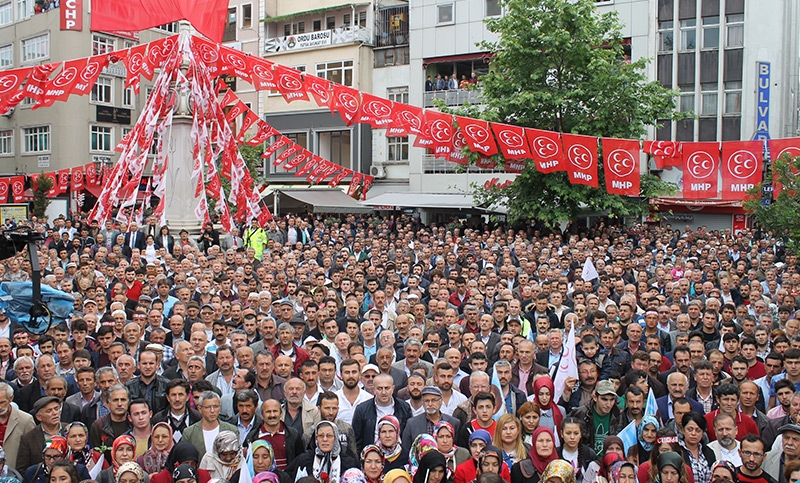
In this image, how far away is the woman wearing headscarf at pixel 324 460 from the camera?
233 inches

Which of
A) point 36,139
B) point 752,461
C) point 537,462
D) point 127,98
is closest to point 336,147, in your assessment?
point 127,98

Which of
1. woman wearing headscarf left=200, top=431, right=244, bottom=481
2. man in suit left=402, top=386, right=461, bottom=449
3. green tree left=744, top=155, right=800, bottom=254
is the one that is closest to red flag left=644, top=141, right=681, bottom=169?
green tree left=744, top=155, right=800, bottom=254

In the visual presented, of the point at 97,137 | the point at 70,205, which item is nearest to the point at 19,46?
the point at 97,137

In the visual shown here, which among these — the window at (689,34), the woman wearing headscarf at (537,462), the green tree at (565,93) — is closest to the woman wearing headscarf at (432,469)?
the woman wearing headscarf at (537,462)

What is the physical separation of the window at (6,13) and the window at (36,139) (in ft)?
19.8

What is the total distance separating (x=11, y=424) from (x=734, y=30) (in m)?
26.8

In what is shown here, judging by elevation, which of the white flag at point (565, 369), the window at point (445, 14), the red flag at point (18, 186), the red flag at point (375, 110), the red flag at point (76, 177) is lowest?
the white flag at point (565, 369)

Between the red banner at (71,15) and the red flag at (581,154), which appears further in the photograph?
the red banner at (71,15)

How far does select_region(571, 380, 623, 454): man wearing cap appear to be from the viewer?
674cm

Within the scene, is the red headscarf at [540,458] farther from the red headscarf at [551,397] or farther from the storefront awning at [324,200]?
the storefront awning at [324,200]

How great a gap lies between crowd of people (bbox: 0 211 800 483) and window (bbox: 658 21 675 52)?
17.4 metres

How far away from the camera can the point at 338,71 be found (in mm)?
34875

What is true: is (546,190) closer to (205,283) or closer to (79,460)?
(205,283)

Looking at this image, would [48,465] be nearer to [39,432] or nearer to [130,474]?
[39,432]
